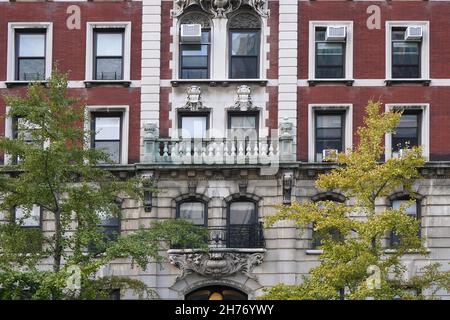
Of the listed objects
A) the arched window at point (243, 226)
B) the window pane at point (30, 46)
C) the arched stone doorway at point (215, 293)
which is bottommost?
the arched stone doorway at point (215, 293)

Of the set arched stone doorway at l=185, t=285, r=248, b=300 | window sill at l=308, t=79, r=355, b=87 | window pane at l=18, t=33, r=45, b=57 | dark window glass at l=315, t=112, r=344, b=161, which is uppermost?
window pane at l=18, t=33, r=45, b=57

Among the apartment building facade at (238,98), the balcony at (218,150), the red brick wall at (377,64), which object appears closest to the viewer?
the apartment building facade at (238,98)

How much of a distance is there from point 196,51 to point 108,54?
3329 mm

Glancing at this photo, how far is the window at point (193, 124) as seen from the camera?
37906 millimetres

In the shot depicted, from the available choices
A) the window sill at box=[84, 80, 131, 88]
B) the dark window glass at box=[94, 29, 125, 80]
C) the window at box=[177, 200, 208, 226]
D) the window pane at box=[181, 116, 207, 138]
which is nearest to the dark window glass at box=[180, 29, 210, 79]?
the window pane at box=[181, 116, 207, 138]

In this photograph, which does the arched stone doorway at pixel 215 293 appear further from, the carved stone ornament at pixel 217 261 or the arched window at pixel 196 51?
the arched window at pixel 196 51

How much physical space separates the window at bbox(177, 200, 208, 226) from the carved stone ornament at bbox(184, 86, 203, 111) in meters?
3.52

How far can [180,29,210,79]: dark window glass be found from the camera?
1513 inches

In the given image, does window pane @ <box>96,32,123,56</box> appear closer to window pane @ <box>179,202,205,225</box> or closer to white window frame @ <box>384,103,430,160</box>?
window pane @ <box>179,202,205,225</box>

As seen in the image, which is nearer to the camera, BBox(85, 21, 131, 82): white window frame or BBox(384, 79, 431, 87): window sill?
BBox(384, 79, 431, 87): window sill

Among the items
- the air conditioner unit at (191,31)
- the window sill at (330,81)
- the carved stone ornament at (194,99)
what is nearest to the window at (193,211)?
the carved stone ornament at (194,99)

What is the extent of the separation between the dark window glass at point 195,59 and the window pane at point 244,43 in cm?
98

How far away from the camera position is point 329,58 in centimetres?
3831
